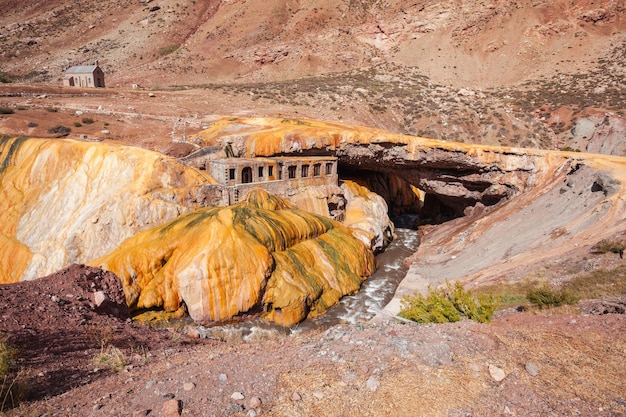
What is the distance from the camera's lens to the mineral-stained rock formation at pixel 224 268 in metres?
15.2

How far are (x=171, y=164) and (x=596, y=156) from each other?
24.0 metres

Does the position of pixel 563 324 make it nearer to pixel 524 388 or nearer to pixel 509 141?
pixel 524 388

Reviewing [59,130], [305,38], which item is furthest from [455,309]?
[305,38]

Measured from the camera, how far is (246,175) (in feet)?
72.7

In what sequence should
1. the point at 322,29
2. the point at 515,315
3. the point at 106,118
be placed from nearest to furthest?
the point at 515,315 < the point at 106,118 < the point at 322,29

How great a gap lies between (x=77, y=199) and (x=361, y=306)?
1475 centimetres

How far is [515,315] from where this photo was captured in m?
10.4

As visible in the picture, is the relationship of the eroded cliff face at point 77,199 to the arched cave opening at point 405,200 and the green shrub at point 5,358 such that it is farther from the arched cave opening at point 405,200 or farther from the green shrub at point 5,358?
the arched cave opening at point 405,200

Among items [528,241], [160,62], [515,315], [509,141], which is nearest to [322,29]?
[160,62]

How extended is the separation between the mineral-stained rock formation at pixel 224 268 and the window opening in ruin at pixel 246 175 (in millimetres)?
3843

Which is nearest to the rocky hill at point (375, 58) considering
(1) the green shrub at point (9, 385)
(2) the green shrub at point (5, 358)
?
(2) the green shrub at point (5, 358)

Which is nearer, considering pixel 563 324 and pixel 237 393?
pixel 237 393

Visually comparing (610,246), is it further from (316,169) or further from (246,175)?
(246,175)

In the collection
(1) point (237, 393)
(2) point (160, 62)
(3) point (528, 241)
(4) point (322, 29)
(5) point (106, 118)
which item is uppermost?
(4) point (322, 29)
